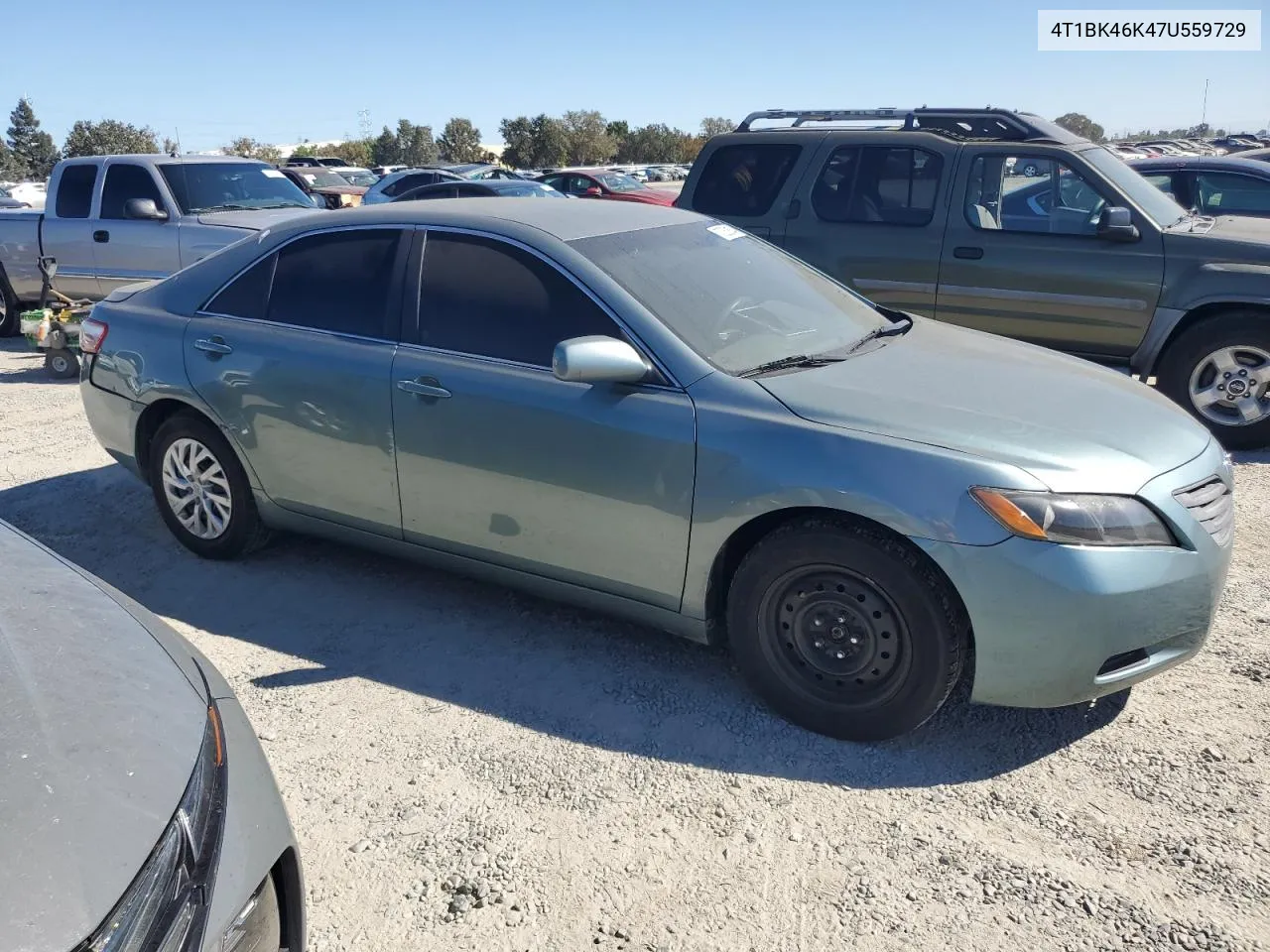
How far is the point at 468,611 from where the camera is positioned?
439cm

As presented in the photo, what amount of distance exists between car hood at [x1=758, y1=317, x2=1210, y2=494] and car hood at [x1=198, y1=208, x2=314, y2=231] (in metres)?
7.06

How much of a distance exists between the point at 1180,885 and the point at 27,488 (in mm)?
5994

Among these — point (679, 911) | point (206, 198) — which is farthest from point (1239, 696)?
point (206, 198)

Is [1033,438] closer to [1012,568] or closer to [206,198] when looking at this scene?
[1012,568]

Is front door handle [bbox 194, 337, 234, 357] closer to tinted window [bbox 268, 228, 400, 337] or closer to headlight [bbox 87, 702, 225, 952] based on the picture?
tinted window [bbox 268, 228, 400, 337]

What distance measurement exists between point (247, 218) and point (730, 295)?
706 centimetres

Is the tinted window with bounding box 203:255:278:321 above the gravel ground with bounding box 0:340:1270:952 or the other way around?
above

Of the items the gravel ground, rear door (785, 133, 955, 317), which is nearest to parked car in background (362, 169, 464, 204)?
rear door (785, 133, 955, 317)

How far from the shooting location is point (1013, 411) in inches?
134

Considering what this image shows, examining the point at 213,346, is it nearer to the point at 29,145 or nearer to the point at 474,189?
the point at 474,189

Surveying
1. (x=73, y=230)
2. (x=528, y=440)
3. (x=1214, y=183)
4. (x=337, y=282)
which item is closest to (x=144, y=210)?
(x=73, y=230)

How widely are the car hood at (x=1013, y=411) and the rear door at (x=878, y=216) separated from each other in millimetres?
3437

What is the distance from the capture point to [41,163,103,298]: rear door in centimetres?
1022

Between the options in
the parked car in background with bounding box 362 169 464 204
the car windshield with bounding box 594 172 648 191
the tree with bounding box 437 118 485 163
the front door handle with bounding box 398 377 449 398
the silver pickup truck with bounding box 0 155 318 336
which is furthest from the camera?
the tree with bounding box 437 118 485 163
